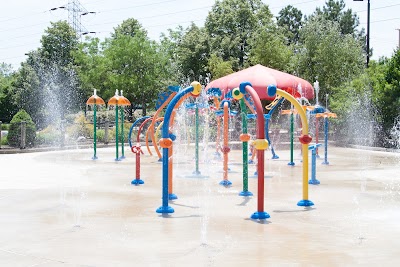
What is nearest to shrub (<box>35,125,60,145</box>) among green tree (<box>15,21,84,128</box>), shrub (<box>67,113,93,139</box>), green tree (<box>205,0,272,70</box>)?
shrub (<box>67,113,93,139</box>)

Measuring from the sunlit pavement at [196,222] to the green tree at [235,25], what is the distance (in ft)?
78.8

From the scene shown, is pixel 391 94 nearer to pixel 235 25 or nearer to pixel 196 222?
pixel 235 25

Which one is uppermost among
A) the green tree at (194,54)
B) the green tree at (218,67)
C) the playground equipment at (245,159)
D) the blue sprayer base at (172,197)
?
the green tree at (194,54)

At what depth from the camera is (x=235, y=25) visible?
39.0 m

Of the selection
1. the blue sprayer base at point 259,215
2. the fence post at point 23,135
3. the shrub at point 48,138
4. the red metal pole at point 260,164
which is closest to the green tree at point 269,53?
the shrub at point 48,138

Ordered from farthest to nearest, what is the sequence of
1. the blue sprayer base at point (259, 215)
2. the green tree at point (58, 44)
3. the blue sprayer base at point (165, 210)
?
the green tree at point (58, 44)
the blue sprayer base at point (165, 210)
the blue sprayer base at point (259, 215)

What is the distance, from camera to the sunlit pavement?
5.96 metres

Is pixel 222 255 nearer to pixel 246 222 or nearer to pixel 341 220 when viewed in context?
pixel 246 222

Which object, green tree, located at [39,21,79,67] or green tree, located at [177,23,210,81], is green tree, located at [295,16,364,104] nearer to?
green tree, located at [177,23,210,81]

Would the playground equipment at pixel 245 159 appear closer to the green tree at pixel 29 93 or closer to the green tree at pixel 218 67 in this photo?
the green tree at pixel 218 67

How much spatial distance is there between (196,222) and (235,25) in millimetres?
32495

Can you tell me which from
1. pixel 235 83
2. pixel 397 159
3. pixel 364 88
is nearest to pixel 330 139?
pixel 364 88

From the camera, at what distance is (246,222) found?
7.83 m

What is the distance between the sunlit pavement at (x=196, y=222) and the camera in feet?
19.6
